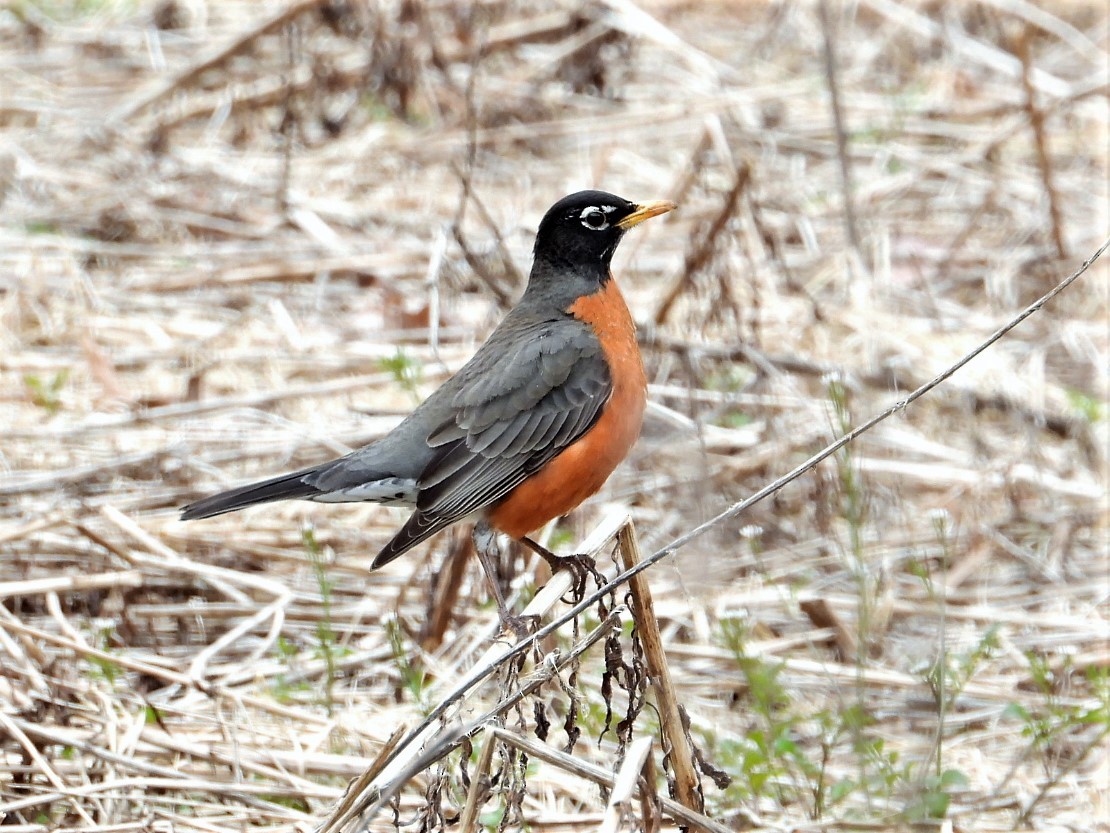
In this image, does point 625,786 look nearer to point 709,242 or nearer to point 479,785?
point 479,785

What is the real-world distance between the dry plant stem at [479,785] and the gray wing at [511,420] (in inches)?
52.7

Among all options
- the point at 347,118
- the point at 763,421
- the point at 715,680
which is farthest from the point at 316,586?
the point at 347,118

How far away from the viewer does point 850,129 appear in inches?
329

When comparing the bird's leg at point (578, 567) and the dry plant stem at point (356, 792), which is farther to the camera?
the bird's leg at point (578, 567)

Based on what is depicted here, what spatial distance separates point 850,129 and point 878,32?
1525 millimetres

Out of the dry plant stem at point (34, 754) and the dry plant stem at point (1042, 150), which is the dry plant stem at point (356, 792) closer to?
the dry plant stem at point (34, 754)

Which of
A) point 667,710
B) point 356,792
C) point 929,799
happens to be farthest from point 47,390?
point 929,799

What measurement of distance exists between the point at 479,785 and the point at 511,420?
170 cm

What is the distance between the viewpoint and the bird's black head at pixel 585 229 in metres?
4.37

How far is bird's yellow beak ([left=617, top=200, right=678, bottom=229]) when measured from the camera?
4.20 metres

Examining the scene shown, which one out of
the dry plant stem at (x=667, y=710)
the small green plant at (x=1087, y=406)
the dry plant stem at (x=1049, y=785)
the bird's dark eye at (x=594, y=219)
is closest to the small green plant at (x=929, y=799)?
the dry plant stem at (x=1049, y=785)

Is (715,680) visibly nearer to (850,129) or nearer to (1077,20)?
(850,129)

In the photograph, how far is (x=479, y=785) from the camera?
251cm

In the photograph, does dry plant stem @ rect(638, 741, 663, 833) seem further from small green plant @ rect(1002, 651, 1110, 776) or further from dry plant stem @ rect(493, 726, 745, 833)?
small green plant @ rect(1002, 651, 1110, 776)
